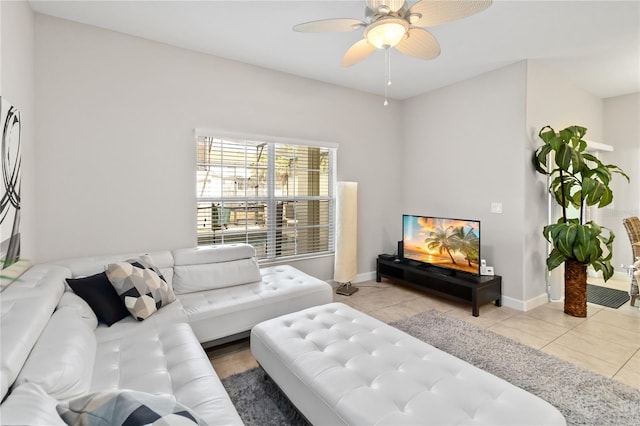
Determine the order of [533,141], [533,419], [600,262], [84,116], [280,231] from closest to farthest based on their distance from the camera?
[533,419] → [84,116] → [600,262] → [533,141] → [280,231]

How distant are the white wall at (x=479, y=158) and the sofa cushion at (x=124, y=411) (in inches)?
146

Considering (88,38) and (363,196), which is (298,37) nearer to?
(88,38)

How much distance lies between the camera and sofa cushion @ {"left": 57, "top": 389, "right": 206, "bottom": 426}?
82cm

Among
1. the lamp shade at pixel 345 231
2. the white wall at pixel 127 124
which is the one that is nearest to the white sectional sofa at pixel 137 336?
the white wall at pixel 127 124

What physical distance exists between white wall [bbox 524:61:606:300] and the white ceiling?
0.18 m

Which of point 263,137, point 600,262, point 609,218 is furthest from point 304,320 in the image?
point 609,218

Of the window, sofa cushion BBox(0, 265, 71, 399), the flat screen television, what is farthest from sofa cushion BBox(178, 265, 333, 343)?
the flat screen television

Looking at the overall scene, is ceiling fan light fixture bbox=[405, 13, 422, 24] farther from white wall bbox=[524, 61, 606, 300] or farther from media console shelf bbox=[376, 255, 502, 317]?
media console shelf bbox=[376, 255, 502, 317]

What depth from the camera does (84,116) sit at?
2.73 metres

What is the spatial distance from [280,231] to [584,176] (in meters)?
3.39

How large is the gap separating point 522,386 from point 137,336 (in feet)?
8.27

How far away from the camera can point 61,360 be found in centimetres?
122

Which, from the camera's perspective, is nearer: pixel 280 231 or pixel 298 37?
pixel 298 37

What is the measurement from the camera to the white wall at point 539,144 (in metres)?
3.45
